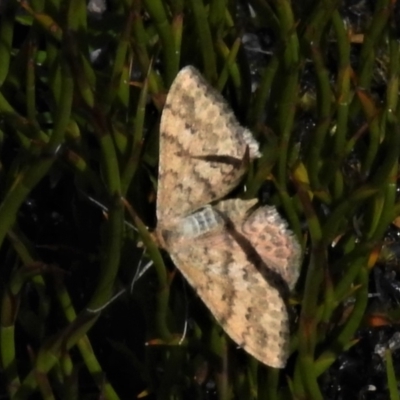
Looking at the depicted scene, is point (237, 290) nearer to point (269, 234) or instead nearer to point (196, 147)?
point (269, 234)

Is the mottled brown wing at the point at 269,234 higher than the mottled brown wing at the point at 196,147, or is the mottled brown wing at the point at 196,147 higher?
the mottled brown wing at the point at 196,147

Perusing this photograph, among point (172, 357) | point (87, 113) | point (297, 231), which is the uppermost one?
point (87, 113)

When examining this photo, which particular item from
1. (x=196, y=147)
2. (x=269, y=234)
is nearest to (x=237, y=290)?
(x=269, y=234)

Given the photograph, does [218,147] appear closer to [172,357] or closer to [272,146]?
[272,146]

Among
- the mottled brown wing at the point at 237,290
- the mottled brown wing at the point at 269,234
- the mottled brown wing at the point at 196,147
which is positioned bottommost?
the mottled brown wing at the point at 237,290

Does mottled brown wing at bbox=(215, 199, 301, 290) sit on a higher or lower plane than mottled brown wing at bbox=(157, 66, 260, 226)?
lower

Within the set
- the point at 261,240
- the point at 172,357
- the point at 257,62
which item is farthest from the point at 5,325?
the point at 257,62

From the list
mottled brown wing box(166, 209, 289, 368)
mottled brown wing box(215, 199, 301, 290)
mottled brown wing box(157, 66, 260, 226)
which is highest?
mottled brown wing box(157, 66, 260, 226)
